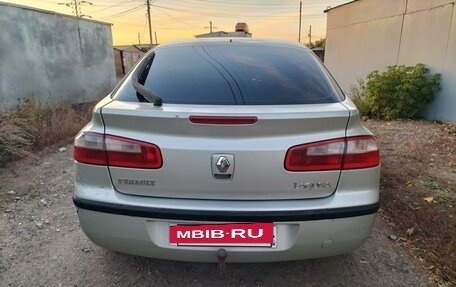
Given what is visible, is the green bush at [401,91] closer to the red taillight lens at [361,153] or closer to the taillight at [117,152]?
the red taillight lens at [361,153]

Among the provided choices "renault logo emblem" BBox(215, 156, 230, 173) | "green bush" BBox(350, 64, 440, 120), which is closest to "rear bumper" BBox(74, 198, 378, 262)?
"renault logo emblem" BBox(215, 156, 230, 173)

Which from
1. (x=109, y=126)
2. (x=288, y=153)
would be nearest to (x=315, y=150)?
(x=288, y=153)

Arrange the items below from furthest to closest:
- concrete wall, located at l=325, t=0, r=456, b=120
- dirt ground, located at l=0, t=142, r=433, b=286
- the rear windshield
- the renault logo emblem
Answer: concrete wall, located at l=325, t=0, r=456, b=120
dirt ground, located at l=0, t=142, r=433, b=286
the rear windshield
the renault logo emblem

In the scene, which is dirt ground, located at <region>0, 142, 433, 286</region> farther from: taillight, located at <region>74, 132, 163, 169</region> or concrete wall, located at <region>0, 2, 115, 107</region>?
concrete wall, located at <region>0, 2, 115, 107</region>

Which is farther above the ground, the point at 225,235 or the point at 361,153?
the point at 361,153

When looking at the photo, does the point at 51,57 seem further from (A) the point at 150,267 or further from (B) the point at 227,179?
(B) the point at 227,179

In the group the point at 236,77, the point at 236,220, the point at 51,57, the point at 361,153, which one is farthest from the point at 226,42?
the point at 51,57

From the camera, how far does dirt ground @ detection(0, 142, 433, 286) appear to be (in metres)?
2.17

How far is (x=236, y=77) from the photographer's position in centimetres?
214

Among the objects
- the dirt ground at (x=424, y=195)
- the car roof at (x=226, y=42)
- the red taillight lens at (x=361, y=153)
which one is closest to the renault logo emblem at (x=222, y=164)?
the red taillight lens at (x=361, y=153)

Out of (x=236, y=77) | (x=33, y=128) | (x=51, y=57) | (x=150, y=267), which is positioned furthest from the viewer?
(x=51, y=57)

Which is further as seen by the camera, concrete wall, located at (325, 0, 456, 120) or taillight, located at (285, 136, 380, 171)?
concrete wall, located at (325, 0, 456, 120)

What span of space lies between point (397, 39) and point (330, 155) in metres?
8.08

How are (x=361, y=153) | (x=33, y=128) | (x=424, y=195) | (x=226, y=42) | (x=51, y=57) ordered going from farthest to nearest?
(x=51, y=57) → (x=33, y=128) → (x=424, y=195) → (x=226, y=42) → (x=361, y=153)
